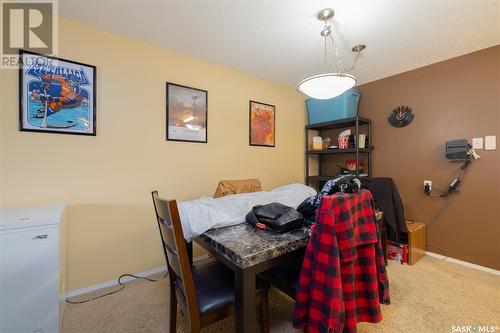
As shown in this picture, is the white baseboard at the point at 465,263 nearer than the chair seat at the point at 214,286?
No

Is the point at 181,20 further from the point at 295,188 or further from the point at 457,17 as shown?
the point at 457,17

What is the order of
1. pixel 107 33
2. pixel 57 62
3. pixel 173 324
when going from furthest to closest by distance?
1. pixel 107 33
2. pixel 57 62
3. pixel 173 324

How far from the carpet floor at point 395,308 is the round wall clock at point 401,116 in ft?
5.60

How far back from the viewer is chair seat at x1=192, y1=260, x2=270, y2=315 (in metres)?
1.07

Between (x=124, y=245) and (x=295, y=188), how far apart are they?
5.57 ft

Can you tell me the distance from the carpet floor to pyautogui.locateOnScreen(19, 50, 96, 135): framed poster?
1.40 metres

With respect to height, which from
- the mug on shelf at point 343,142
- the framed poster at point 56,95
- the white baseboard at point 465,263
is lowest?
the white baseboard at point 465,263

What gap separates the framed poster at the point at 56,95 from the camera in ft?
5.32

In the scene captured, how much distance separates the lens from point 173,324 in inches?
51.7

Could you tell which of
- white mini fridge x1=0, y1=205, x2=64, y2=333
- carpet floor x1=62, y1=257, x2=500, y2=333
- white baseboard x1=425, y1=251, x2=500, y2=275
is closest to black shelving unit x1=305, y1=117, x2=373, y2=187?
white baseboard x1=425, y1=251, x2=500, y2=275

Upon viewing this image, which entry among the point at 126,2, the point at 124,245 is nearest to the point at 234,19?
the point at 126,2

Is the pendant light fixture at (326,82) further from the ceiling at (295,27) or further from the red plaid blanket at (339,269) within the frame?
the red plaid blanket at (339,269)

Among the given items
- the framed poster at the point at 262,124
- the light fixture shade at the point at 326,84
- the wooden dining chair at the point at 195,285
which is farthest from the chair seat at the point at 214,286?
the framed poster at the point at 262,124

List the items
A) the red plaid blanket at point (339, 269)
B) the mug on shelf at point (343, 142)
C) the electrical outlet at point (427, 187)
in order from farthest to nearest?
the mug on shelf at point (343, 142) → the electrical outlet at point (427, 187) → the red plaid blanket at point (339, 269)
